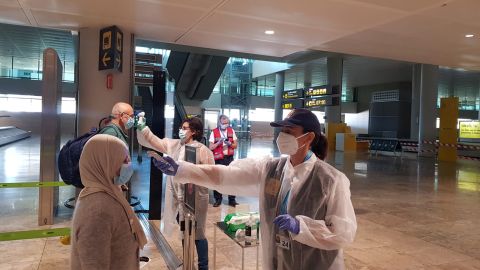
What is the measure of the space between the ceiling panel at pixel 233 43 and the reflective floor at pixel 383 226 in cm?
279

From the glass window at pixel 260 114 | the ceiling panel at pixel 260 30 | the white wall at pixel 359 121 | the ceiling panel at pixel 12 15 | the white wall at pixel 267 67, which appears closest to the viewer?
the ceiling panel at pixel 12 15

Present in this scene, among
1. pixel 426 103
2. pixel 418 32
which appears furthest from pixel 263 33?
pixel 426 103

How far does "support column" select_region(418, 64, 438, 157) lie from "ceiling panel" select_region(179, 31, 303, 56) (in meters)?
A: 11.7

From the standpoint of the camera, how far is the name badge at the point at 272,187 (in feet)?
5.88

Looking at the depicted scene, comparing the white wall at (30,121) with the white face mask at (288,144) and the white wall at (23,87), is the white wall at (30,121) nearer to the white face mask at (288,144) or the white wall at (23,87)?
the white wall at (23,87)

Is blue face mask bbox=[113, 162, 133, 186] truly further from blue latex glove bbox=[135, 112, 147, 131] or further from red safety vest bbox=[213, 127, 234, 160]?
red safety vest bbox=[213, 127, 234, 160]

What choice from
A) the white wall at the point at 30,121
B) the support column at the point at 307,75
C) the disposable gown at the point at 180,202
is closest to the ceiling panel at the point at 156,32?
the disposable gown at the point at 180,202

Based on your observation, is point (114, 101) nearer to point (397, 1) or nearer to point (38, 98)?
point (397, 1)

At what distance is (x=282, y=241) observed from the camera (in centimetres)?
172

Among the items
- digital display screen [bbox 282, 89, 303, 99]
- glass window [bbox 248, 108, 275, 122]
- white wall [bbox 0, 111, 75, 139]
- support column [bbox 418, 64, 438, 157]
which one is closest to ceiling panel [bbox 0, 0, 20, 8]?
digital display screen [bbox 282, 89, 303, 99]

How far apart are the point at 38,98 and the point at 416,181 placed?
2524cm

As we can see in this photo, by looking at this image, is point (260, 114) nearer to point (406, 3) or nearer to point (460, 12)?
point (460, 12)

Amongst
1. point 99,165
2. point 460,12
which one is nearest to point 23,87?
point 460,12

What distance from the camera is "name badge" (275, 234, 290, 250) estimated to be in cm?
170
